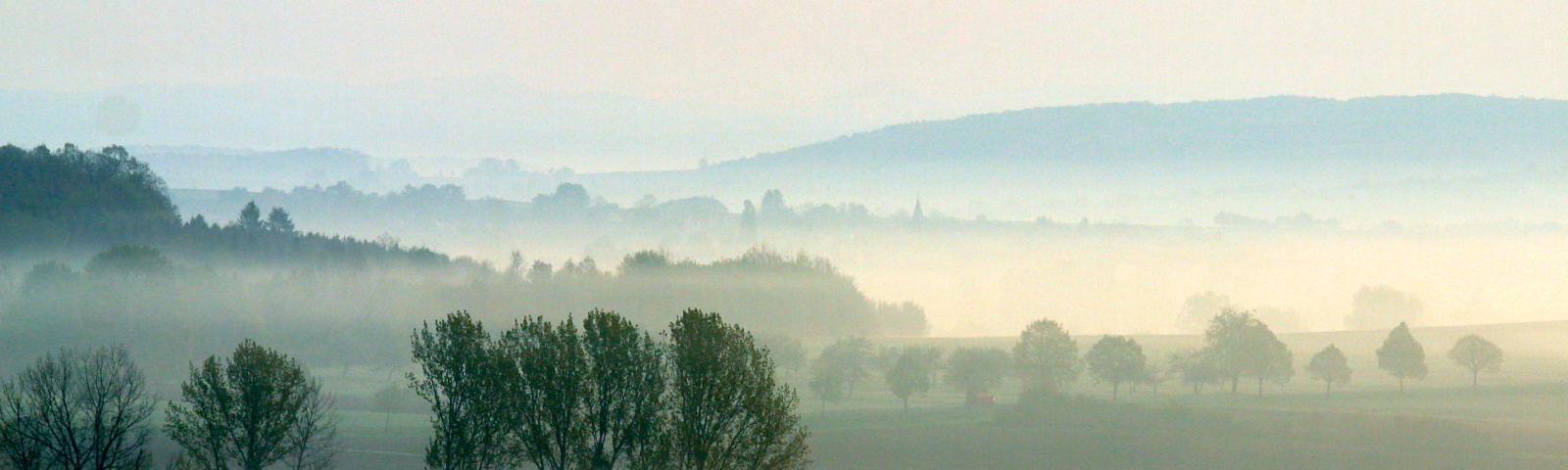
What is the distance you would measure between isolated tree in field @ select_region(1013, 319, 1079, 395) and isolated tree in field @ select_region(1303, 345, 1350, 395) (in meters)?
16.9

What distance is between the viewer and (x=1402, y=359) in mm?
100625

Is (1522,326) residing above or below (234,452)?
above

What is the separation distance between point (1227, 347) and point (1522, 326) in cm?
5064

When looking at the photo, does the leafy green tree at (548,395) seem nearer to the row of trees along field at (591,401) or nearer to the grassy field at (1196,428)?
the row of trees along field at (591,401)

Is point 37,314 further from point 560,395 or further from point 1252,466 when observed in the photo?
point 1252,466

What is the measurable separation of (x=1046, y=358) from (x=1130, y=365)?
616cm

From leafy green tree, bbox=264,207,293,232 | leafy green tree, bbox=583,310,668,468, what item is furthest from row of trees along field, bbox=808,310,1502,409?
leafy green tree, bbox=264,207,293,232

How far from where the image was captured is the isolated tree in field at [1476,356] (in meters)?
101

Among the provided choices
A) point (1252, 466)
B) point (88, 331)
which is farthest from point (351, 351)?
point (1252, 466)

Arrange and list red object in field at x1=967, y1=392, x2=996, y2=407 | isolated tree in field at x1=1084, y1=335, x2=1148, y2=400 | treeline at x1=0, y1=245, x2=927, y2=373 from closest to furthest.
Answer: red object in field at x1=967, y1=392, x2=996, y2=407
isolated tree in field at x1=1084, y1=335, x2=1148, y2=400
treeline at x1=0, y1=245, x2=927, y2=373

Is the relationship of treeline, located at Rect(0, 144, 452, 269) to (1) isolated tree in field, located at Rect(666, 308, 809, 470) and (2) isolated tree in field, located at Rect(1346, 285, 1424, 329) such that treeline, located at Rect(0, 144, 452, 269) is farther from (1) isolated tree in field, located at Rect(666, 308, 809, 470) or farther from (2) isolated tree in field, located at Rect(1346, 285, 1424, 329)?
(2) isolated tree in field, located at Rect(1346, 285, 1424, 329)

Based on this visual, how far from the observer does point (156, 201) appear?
169m

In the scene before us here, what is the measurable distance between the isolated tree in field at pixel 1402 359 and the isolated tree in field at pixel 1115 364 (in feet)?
57.9

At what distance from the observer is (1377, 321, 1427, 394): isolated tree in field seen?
99812 mm
